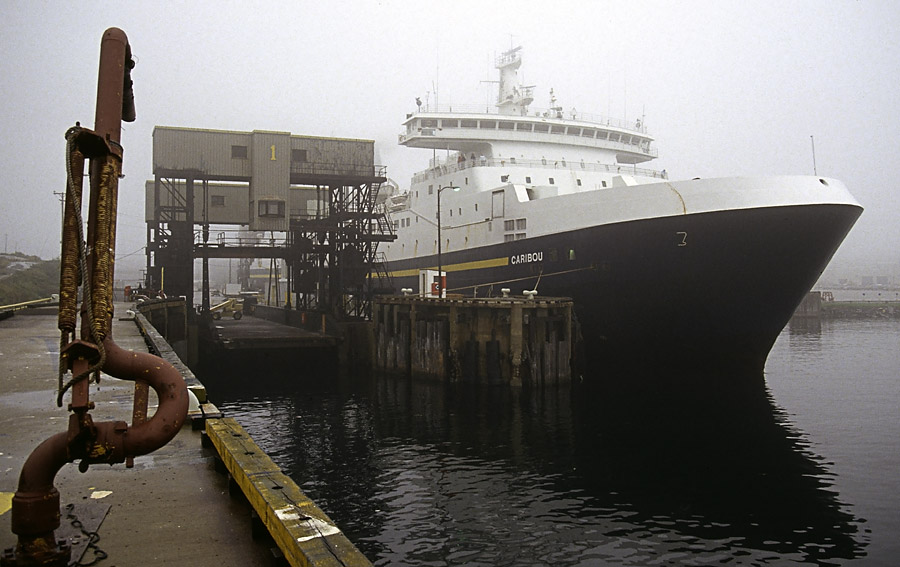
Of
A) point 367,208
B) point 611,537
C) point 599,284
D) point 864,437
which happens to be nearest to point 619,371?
point 599,284

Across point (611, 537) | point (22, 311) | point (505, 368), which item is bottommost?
point (611, 537)

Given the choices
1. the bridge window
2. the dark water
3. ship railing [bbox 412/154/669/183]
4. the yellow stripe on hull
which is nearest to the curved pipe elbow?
the dark water

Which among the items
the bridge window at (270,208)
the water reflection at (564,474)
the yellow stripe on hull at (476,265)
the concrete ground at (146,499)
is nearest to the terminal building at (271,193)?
the bridge window at (270,208)

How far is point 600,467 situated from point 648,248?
376 inches

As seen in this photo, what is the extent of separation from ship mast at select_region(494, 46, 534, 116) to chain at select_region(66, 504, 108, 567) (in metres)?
31.5

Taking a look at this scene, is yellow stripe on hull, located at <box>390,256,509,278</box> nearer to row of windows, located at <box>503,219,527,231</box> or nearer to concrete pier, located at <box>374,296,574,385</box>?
row of windows, located at <box>503,219,527,231</box>

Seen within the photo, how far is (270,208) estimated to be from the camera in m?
32.2

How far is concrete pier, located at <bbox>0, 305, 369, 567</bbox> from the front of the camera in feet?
15.5

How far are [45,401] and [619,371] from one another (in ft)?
60.7

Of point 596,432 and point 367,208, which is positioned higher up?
point 367,208

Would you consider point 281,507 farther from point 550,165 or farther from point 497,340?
point 550,165

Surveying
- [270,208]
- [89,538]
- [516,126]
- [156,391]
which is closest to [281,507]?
[156,391]

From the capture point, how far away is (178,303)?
101 ft

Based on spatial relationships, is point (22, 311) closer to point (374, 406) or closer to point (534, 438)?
point (374, 406)
